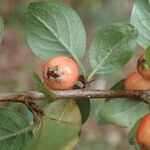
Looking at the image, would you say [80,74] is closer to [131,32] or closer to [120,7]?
[131,32]

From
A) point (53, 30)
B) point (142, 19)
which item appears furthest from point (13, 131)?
point (142, 19)

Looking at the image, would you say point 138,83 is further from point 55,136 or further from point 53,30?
point 55,136

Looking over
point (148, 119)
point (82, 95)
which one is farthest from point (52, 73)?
point (148, 119)

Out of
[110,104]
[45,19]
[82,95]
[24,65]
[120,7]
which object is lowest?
[24,65]

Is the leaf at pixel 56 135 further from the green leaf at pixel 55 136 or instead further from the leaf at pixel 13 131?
the leaf at pixel 13 131

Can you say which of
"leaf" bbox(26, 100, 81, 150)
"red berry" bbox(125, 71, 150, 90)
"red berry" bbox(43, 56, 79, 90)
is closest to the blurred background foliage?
"red berry" bbox(125, 71, 150, 90)
